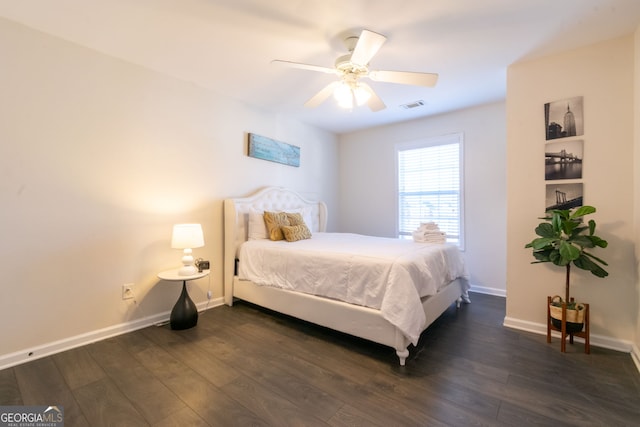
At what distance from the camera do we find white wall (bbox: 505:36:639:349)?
2.20m

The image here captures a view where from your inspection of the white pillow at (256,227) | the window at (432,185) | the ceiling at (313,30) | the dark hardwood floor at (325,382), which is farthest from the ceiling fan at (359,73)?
the dark hardwood floor at (325,382)

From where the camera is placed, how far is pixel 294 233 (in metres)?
3.26

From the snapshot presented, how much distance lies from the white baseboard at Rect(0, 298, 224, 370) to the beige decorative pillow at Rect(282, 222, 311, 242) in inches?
57.7

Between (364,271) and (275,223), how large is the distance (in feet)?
4.84

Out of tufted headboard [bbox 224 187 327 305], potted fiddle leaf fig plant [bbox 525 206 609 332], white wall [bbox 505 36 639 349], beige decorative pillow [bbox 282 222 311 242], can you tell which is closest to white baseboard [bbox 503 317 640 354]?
white wall [bbox 505 36 639 349]

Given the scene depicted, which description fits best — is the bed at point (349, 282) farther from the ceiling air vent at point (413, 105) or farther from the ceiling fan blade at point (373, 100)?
the ceiling air vent at point (413, 105)

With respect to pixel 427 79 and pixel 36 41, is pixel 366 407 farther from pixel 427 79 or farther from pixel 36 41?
pixel 36 41

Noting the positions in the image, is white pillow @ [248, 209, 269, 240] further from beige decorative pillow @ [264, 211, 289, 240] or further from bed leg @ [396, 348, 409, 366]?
bed leg @ [396, 348, 409, 366]

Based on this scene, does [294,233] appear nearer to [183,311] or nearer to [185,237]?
[185,237]

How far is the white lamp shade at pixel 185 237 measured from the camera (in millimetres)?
2570

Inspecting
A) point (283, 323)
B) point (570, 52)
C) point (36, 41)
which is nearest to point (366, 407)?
point (283, 323)

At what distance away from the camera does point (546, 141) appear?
2.50 m

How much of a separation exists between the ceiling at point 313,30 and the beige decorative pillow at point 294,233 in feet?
5.37

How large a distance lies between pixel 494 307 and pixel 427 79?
263 centimetres
